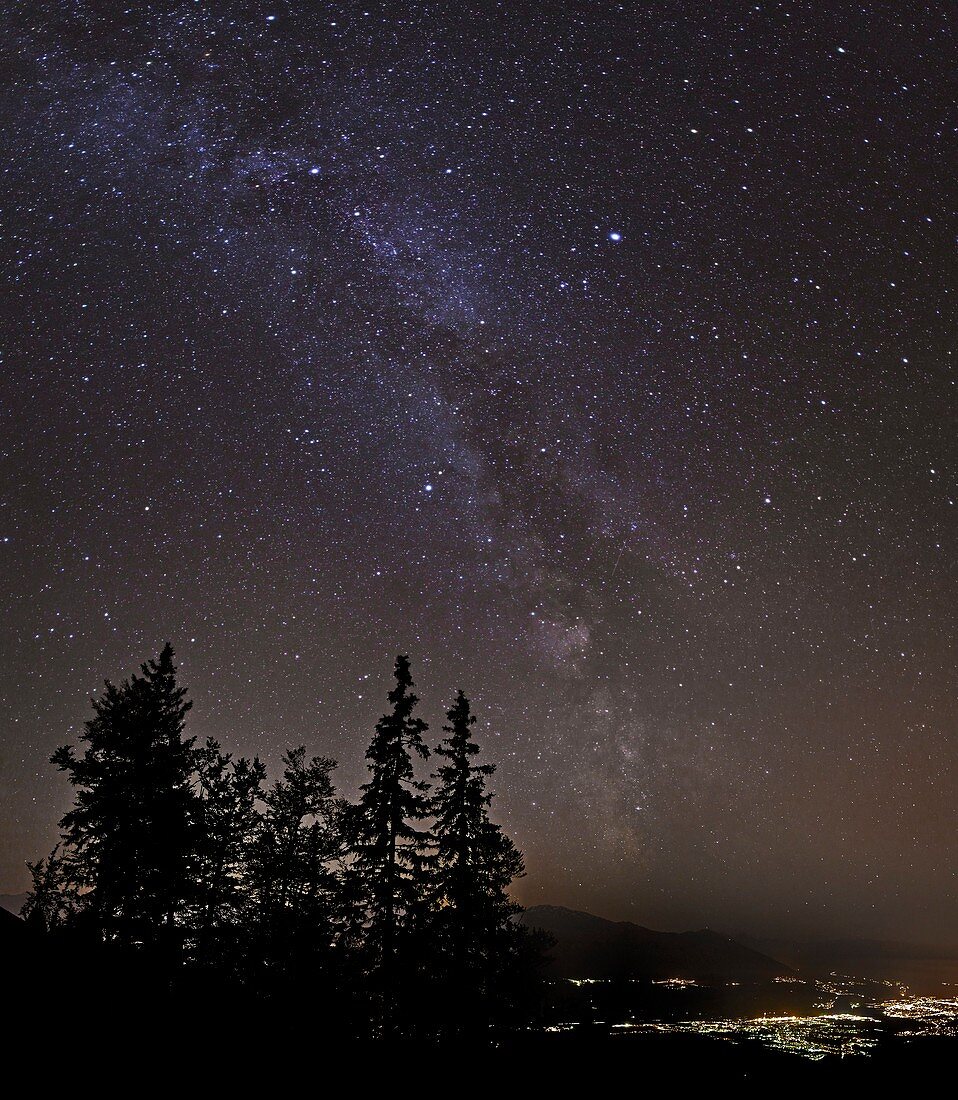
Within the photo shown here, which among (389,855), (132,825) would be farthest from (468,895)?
(132,825)

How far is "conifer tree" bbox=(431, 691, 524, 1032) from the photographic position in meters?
23.8

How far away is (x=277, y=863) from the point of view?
27.0 metres

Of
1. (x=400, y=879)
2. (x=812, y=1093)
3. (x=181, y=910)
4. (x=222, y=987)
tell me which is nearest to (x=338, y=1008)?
(x=222, y=987)

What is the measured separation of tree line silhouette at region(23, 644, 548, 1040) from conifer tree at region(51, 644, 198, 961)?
46 mm

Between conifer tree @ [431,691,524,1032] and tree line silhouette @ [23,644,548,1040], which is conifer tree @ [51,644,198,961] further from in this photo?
conifer tree @ [431,691,524,1032]

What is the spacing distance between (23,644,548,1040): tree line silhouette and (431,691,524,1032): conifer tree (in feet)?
0.17

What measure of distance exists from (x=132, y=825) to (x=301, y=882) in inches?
301

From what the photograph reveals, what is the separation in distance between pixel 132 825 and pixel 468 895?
11479 millimetres

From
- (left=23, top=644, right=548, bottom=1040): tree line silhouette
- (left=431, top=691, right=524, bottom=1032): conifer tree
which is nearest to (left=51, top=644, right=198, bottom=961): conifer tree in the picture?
(left=23, top=644, right=548, bottom=1040): tree line silhouette

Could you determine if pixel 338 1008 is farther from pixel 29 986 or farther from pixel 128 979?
pixel 29 986

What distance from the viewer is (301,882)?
27141 millimetres

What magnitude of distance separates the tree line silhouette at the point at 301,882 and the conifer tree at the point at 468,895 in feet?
0.17

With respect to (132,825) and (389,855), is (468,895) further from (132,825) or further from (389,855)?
(132,825)

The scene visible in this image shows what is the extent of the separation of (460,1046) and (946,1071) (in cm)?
986
